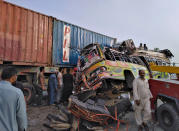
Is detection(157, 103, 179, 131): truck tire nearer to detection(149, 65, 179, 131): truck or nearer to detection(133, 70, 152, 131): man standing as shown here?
detection(149, 65, 179, 131): truck

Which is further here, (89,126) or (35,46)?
(35,46)

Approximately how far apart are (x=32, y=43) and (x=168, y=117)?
602 centimetres

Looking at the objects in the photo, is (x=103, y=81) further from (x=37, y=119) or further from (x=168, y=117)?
(x=37, y=119)

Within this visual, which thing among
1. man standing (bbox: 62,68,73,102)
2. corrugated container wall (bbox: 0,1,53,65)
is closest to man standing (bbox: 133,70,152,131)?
man standing (bbox: 62,68,73,102)

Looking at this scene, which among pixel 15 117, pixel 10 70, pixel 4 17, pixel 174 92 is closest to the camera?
pixel 15 117

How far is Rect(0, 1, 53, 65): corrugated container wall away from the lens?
18.6ft

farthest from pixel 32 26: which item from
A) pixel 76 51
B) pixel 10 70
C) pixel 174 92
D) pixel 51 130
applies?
pixel 174 92

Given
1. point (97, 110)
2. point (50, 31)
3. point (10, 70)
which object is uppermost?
point (50, 31)

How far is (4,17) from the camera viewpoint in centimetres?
559

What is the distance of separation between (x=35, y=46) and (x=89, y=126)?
15.9ft

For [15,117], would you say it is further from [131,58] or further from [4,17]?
[131,58]

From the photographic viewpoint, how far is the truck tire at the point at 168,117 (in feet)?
11.0

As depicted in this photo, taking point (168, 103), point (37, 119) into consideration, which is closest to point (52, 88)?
point (37, 119)

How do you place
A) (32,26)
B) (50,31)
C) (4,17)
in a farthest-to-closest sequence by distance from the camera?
(50,31) → (32,26) → (4,17)
